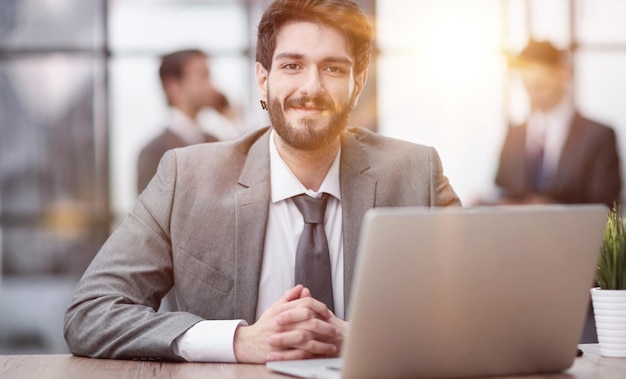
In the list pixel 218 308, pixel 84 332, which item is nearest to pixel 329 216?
pixel 218 308

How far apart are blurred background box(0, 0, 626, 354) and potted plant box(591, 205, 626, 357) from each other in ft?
12.4

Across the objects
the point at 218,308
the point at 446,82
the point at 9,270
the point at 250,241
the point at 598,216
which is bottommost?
the point at 9,270

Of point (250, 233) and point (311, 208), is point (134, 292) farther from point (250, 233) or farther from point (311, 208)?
point (311, 208)

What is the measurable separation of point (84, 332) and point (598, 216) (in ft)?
Result: 3.60

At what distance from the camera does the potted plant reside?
71.2 inches

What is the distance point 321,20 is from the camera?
2449mm

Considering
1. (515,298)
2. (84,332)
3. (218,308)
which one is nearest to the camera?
(515,298)

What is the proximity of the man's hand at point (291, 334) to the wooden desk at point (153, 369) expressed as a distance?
4 centimetres

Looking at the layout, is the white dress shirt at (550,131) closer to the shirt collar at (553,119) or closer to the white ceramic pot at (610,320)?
the shirt collar at (553,119)

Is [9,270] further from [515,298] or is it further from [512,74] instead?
[515,298]

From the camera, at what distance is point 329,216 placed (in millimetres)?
2447

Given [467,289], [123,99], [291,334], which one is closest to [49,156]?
[123,99]

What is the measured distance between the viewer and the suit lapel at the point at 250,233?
90.4 inches

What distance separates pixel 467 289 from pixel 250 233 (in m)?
0.97
